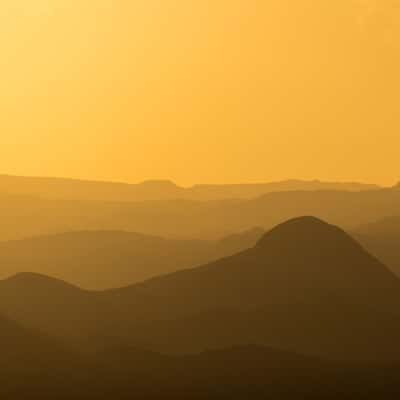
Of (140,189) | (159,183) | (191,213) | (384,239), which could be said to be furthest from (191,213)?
(384,239)

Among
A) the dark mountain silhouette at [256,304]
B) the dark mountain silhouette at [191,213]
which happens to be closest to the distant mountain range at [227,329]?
the dark mountain silhouette at [256,304]

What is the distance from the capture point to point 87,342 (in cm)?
3700

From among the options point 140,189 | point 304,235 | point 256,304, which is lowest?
point 256,304

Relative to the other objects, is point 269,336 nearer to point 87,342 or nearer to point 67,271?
point 87,342

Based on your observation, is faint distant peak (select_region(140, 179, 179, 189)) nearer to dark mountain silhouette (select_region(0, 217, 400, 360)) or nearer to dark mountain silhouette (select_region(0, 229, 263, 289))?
dark mountain silhouette (select_region(0, 229, 263, 289))

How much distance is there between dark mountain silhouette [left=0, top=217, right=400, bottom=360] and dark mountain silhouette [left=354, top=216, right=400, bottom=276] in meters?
1.51

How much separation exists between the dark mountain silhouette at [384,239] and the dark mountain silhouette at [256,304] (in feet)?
4.95

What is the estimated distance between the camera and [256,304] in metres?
38.8

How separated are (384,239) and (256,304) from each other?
34.5 ft

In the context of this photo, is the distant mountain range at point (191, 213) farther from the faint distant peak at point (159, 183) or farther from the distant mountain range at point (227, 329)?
the distant mountain range at point (227, 329)

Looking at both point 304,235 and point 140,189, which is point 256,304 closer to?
point 304,235

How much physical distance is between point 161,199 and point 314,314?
60.0ft

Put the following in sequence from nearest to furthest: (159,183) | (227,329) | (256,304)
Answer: (227,329) < (256,304) < (159,183)

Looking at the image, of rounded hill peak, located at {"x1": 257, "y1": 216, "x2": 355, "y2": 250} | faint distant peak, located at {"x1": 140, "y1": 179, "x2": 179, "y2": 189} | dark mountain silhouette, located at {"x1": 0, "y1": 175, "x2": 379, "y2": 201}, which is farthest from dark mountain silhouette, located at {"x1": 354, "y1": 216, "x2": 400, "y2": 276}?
faint distant peak, located at {"x1": 140, "y1": 179, "x2": 179, "y2": 189}
